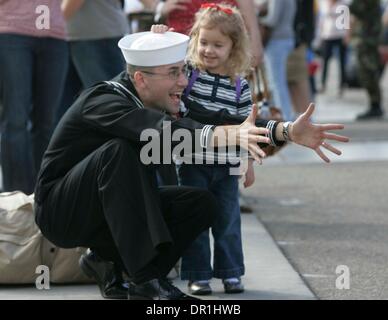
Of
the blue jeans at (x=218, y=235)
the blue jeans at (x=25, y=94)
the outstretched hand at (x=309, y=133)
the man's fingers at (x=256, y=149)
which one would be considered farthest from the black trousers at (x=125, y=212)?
the blue jeans at (x=25, y=94)

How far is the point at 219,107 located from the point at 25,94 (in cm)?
163

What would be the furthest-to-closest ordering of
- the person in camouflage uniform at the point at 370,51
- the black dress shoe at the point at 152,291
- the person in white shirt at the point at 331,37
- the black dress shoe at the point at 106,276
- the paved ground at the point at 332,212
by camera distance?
the person in white shirt at the point at 331,37
the person in camouflage uniform at the point at 370,51
the paved ground at the point at 332,212
the black dress shoe at the point at 106,276
the black dress shoe at the point at 152,291

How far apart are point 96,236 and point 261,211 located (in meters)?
2.59

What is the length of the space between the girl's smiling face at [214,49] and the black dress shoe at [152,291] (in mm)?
1067

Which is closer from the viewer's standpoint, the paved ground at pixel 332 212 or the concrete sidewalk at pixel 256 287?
the concrete sidewalk at pixel 256 287

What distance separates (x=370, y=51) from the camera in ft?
42.3

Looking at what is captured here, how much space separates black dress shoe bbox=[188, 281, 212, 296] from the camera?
16.9 ft

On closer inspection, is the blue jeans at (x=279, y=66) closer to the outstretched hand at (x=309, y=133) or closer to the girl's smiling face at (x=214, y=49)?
the girl's smiling face at (x=214, y=49)

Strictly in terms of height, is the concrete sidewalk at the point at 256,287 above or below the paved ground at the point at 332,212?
above

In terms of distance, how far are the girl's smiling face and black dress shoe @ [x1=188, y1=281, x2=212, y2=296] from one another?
994mm

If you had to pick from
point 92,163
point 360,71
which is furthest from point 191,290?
point 360,71

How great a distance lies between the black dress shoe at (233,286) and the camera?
518 centimetres

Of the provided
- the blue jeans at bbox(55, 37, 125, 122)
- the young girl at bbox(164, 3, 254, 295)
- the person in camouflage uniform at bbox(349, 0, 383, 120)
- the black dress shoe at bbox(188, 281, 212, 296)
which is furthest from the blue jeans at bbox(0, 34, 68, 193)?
the person in camouflage uniform at bbox(349, 0, 383, 120)

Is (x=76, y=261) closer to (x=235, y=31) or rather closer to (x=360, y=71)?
(x=235, y=31)
